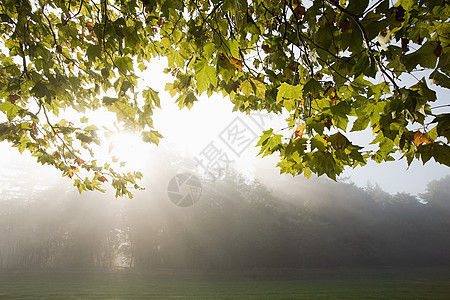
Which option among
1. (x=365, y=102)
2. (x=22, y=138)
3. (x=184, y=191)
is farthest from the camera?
(x=184, y=191)

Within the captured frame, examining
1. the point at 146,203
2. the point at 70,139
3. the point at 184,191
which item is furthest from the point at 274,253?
the point at 70,139

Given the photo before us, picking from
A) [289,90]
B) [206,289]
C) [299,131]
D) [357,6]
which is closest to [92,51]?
[289,90]

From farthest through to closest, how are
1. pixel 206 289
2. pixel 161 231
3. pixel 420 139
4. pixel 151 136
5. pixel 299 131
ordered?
pixel 161 231 → pixel 206 289 → pixel 151 136 → pixel 299 131 → pixel 420 139

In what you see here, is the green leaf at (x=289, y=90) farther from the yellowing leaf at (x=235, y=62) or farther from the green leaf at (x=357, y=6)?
the green leaf at (x=357, y=6)

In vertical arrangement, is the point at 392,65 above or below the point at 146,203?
below

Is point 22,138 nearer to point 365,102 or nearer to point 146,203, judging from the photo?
point 365,102

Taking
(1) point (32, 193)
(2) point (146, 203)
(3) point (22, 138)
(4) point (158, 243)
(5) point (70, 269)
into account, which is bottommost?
(5) point (70, 269)

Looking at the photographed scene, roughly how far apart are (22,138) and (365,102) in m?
3.51

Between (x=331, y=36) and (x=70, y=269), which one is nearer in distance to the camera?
(x=331, y=36)

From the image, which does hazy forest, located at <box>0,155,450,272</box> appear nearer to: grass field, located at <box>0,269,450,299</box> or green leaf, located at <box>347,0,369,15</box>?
grass field, located at <box>0,269,450,299</box>

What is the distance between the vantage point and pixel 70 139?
3.40m

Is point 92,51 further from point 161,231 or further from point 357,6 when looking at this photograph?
point 161,231

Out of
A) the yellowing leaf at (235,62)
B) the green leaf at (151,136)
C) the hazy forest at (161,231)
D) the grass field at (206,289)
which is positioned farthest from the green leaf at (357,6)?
the hazy forest at (161,231)

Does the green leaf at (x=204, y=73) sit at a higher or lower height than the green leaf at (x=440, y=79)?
higher
